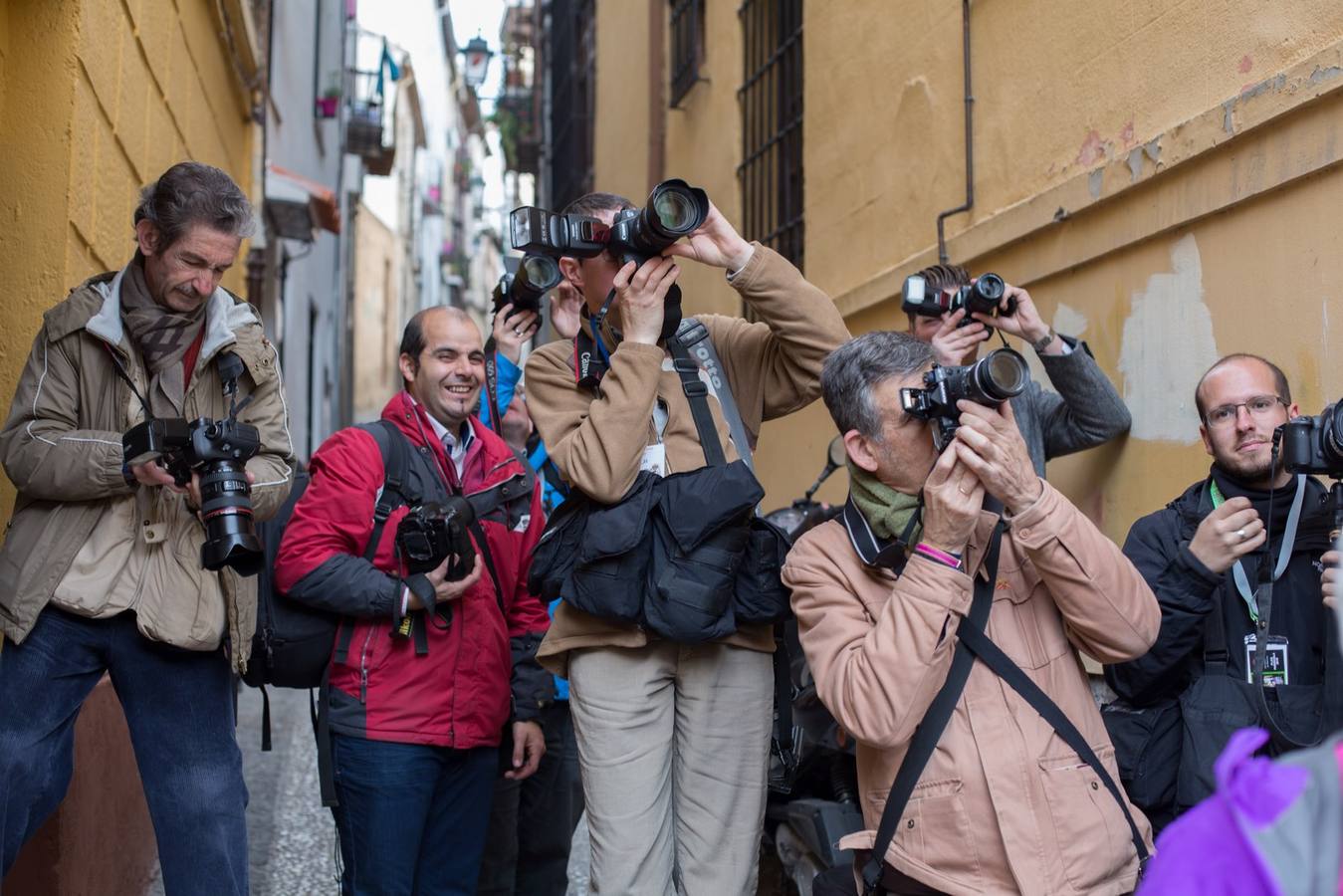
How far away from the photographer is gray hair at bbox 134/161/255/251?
3035 millimetres

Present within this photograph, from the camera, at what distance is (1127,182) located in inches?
158

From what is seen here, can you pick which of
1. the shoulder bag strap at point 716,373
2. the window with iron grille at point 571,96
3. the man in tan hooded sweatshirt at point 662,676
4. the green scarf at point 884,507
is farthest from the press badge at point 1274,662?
the window with iron grille at point 571,96

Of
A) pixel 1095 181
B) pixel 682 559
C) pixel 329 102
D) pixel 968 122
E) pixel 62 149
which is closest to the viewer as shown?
pixel 682 559

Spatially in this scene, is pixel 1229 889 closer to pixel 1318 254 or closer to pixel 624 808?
pixel 624 808

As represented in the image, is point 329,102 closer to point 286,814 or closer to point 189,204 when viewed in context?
point 286,814

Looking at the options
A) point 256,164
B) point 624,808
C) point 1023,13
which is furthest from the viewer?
point 256,164

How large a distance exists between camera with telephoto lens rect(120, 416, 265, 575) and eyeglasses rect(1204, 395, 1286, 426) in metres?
2.07

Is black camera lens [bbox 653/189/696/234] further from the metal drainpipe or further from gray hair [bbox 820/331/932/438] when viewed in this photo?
the metal drainpipe

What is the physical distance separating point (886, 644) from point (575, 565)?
2.67 feet

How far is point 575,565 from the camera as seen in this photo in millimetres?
2873

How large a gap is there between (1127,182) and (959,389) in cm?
198

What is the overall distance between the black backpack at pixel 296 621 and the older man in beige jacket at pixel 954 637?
52.6 inches

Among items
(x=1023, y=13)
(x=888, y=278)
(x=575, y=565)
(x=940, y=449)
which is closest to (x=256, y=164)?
(x=888, y=278)

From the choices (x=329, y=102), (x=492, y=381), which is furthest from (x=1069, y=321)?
(x=329, y=102)
